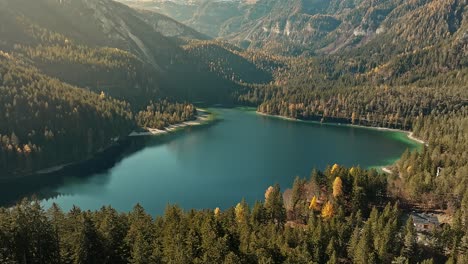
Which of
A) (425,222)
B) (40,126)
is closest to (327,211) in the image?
(425,222)

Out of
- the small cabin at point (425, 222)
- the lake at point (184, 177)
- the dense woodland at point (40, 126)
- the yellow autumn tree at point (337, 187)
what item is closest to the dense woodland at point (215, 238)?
the small cabin at point (425, 222)

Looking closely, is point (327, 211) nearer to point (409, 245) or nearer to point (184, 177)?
point (409, 245)

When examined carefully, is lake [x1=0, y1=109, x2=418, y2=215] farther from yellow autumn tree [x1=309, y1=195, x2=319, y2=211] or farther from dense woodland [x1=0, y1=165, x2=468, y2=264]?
dense woodland [x1=0, y1=165, x2=468, y2=264]

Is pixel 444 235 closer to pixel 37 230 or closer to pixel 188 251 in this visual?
pixel 188 251

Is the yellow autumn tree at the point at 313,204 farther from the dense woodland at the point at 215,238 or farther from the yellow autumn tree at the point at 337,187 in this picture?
the yellow autumn tree at the point at 337,187

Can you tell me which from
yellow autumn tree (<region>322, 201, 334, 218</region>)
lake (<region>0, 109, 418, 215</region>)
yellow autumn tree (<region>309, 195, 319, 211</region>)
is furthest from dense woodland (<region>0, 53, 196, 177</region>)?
yellow autumn tree (<region>322, 201, 334, 218</region>)

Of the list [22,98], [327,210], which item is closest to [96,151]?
[22,98]
